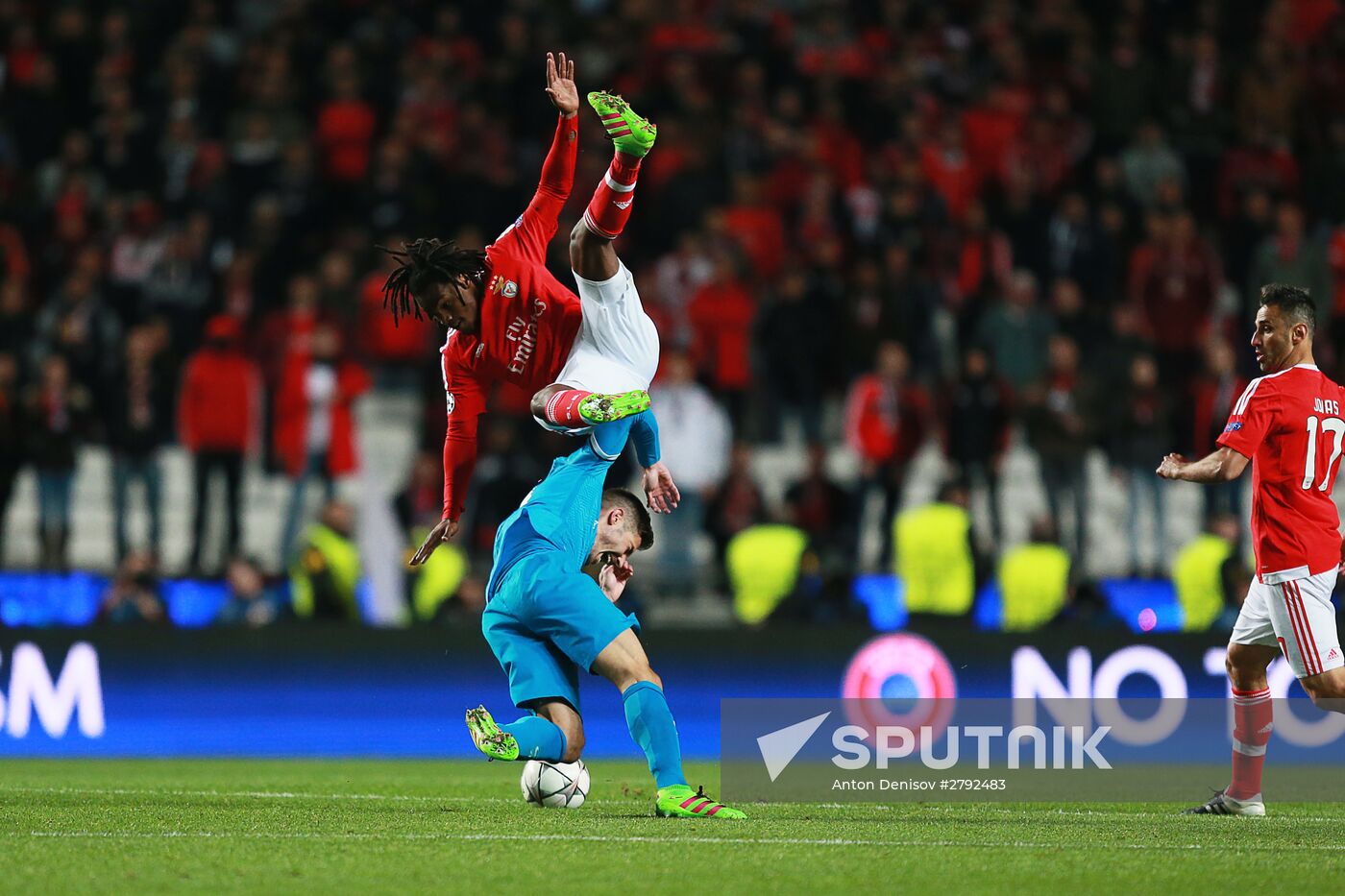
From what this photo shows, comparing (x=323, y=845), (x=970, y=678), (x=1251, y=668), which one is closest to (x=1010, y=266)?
(x=970, y=678)

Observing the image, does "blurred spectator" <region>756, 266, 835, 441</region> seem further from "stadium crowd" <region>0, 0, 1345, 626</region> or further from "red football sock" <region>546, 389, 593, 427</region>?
"red football sock" <region>546, 389, 593, 427</region>

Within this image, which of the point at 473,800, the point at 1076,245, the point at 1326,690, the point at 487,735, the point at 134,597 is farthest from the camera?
the point at 1076,245

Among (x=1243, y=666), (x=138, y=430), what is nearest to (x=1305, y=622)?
(x=1243, y=666)

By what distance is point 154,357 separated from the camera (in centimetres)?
1474

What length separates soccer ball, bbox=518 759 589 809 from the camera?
25.8ft

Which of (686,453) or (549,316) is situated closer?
(549,316)

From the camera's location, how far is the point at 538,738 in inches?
287

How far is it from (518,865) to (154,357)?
9654 millimetres

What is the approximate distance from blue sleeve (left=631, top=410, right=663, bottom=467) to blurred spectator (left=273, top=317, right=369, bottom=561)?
23.5 ft

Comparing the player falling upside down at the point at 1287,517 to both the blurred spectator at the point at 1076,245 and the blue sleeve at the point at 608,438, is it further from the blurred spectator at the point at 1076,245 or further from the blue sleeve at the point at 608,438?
the blurred spectator at the point at 1076,245

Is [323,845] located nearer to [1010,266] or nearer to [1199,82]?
[1010,266]

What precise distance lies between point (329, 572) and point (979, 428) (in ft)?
16.9

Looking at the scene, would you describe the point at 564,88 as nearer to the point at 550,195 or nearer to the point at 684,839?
the point at 550,195

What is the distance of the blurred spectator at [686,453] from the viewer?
14688 mm
